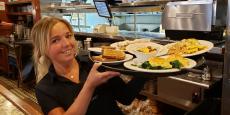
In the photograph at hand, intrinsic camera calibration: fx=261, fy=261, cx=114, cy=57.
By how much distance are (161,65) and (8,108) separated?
348 centimetres

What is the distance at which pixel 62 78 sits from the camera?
4.49ft

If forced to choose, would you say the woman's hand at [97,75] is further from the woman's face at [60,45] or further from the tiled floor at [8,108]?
the tiled floor at [8,108]

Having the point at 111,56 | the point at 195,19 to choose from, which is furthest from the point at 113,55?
the point at 195,19

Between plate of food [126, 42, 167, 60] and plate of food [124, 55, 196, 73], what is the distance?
97mm

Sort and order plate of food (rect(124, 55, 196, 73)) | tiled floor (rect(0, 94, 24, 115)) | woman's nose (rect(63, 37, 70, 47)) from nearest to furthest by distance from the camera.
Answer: plate of food (rect(124, 55, 196, 73)), woman's nose (rect(63, 37, 70, 47)), tiled floor (rect(0, 94, 24, 115))

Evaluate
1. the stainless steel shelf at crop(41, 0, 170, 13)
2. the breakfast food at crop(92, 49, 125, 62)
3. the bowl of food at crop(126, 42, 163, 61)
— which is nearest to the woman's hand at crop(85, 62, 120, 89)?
the breakfast food at crop(92, 49, 125, 62)

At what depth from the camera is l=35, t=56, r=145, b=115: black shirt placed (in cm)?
130

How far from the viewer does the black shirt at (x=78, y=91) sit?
1305mm

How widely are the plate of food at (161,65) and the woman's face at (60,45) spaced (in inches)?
13.2

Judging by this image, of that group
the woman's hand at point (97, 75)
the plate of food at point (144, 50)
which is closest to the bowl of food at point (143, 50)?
the plate of food at point (144, 50)

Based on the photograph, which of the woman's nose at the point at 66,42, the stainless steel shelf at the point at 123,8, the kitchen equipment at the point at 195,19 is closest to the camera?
the woman's nose at the point at 66,42

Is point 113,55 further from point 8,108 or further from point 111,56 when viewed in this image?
point 8,108

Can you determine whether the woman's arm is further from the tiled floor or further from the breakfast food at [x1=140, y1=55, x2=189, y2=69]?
the tiled floor

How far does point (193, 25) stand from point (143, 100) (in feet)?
3.30
